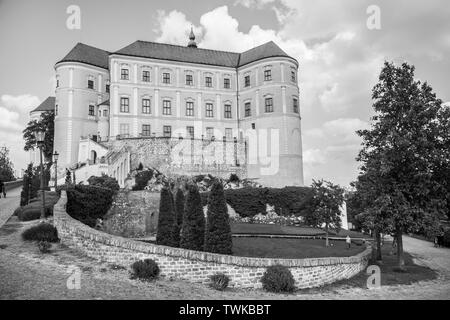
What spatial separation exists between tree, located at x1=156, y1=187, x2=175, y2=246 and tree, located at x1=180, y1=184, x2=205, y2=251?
2.88 meters

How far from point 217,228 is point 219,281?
327 centimetres

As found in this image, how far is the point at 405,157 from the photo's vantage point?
70.8 feet

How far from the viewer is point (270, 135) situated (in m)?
54.6

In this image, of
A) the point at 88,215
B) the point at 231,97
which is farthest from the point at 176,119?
the point at 88,215

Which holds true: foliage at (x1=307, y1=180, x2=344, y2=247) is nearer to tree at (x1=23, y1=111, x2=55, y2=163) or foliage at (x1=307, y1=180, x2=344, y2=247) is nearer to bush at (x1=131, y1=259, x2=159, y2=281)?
bush at (x1=131, y1=259, x2=159, y2=281)

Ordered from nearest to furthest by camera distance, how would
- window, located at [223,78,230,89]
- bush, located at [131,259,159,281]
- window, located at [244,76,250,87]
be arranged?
bush, located at [131,259,159,281] < window, located at [244,76,250,87] < window, located at [223,78,230,89]

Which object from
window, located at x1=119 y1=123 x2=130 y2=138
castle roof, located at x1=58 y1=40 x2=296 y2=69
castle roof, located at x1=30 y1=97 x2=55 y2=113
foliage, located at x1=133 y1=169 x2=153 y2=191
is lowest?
foliage, located at x1=133 y1=169 x2=153 y2=191

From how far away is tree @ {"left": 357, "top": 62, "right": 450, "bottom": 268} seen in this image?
2114cm

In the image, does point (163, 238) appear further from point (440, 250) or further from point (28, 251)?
point (440, 250)

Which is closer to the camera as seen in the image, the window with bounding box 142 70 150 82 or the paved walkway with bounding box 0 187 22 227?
the paved walkway with bounding box 0 187 22 227

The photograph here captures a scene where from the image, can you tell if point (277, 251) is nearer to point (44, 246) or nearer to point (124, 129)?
point (44, 246)

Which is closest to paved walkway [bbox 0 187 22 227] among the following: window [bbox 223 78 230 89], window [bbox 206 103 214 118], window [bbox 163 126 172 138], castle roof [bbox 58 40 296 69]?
window [bbox 163 126 172 138]

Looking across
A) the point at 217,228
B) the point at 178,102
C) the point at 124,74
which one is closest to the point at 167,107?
the point at 178,102
